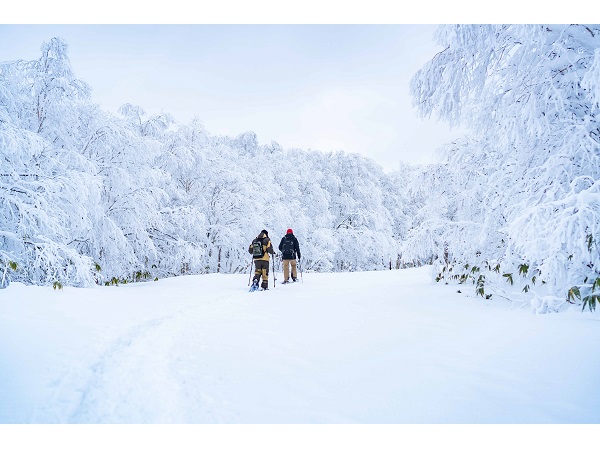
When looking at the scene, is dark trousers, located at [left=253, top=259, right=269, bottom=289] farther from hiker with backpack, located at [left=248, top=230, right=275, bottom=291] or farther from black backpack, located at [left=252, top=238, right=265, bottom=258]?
black backpack, located at [left=252, top=238, right=265, bottom=258]

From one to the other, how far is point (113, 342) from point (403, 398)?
3272 millimetres

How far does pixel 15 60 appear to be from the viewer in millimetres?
8031

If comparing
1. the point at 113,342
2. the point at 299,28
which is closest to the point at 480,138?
Result: the point at 299,28

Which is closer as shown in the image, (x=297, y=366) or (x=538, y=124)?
(x=297, y=366)

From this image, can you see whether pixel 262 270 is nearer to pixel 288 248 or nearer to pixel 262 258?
pixel 262 258

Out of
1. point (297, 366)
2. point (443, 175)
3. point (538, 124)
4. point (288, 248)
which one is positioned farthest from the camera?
point (288, 248)

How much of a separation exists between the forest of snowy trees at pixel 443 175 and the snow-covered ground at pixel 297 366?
41.1 inches

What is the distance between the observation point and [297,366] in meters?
2.90

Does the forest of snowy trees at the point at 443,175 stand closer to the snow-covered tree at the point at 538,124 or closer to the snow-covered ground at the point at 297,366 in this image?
the snow-covered tree at the point at 538,124

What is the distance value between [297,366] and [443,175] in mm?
5956

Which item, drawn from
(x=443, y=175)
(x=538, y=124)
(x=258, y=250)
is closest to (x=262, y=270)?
(x=258, y=250)

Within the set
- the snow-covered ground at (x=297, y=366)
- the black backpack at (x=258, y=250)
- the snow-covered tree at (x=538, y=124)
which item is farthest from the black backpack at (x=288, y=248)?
the snow-covered tree at (x=538, y=124)

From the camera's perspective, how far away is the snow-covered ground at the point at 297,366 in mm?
2172

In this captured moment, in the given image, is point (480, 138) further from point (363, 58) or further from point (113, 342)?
point (113, 342)
